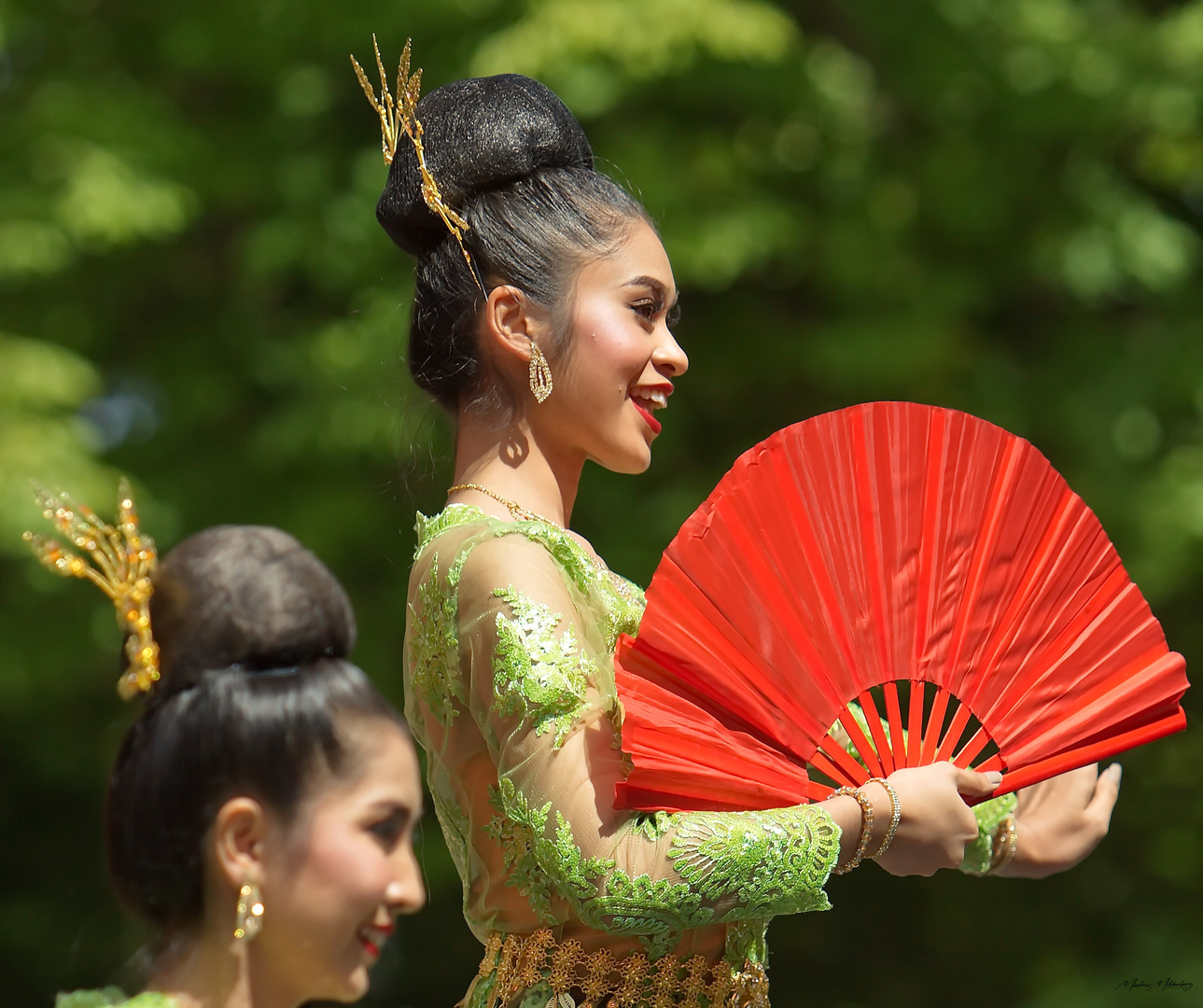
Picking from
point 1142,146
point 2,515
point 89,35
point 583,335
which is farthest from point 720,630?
point 89,35

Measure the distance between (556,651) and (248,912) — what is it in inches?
16.8

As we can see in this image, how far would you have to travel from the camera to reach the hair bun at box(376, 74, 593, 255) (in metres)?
1.94

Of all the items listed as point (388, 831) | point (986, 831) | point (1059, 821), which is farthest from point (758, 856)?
point (1059, 821)

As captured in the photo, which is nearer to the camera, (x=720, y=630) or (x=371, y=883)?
(x=371, y=883)

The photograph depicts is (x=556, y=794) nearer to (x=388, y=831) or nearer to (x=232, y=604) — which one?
(x=388, y=831)

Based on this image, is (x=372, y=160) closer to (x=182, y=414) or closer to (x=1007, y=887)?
(x=182, y=414)

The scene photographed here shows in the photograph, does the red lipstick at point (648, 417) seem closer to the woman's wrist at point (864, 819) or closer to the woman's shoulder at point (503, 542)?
the woman's shoulder at point (503, 542)

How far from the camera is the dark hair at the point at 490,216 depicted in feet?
6.21

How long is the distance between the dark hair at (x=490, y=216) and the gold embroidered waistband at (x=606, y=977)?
0.69m

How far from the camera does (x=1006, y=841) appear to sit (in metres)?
2.08

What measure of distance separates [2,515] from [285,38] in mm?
2052

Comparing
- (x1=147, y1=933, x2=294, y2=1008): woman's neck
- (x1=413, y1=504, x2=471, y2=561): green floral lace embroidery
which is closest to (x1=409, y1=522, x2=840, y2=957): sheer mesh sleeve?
(x1=413, y1=504, x2=471, y2=561): green floral lace embroidery

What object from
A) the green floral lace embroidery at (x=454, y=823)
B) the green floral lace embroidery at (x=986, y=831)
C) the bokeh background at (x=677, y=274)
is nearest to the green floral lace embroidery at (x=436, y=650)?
the green floral lace embroidery at (x=454, y=823)

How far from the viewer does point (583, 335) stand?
186 centimetres
